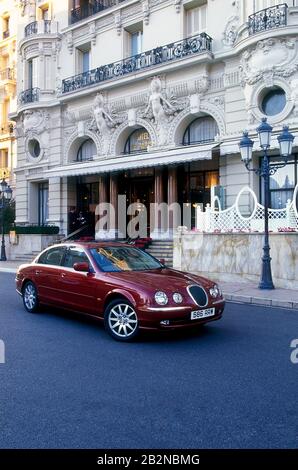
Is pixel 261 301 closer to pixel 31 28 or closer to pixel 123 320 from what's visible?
pixel 123 320

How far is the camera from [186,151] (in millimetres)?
17203

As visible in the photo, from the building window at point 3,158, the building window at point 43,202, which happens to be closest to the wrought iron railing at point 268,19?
the building window at point 43,202

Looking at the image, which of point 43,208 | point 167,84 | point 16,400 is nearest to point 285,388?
point 16,400

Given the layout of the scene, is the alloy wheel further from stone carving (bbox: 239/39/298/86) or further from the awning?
stone carving (bbox: 239/39/298/86)

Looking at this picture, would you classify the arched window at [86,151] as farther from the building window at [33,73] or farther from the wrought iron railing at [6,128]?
the wrought iron railing at [6,128]

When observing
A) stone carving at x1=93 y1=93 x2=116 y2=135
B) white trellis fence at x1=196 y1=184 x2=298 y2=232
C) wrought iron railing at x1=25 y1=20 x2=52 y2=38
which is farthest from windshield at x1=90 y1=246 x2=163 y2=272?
wrought iron railing at x1=25 y1=20 x2=52 y2=38

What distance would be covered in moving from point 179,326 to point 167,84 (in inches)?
618

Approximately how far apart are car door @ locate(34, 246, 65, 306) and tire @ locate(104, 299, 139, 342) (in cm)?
158

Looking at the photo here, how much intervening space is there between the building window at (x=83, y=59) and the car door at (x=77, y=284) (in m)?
18.6

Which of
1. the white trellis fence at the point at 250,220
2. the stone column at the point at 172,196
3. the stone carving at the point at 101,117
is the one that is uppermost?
the stone carving at the point at 101,117

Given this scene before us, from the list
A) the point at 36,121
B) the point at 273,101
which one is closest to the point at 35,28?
the point at 36,121

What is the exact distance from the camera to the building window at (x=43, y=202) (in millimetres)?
25812

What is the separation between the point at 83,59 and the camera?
24.0m

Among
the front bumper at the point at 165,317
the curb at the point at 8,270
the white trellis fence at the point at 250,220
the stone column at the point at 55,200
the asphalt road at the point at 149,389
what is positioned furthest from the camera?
the stone column at the point at 55,200
